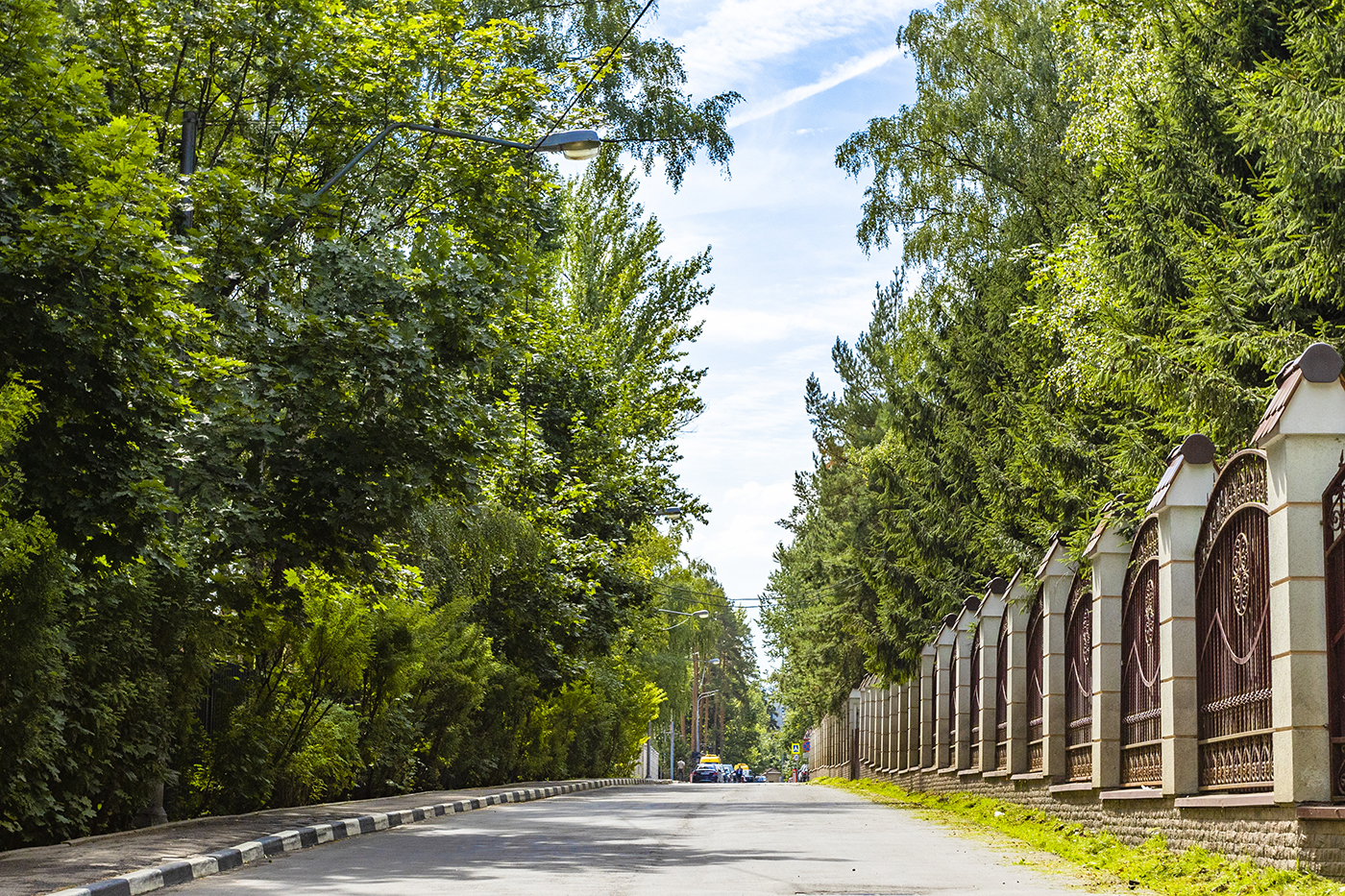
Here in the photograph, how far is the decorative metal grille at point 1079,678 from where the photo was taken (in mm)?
17375

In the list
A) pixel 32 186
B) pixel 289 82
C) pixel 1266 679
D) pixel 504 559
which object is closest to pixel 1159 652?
pixel 1266 679

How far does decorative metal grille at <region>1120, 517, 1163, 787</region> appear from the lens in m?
14.1

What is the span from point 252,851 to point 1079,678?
10391 mm

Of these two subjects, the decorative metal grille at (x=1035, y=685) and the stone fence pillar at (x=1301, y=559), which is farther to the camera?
the decorative metal grille at (x=1035, y=685)

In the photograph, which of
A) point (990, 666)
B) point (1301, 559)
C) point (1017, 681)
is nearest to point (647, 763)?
point (990, 666)

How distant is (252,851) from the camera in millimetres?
12469

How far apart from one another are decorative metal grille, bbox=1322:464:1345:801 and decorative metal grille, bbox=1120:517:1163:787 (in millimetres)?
3675

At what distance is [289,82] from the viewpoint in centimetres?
1759

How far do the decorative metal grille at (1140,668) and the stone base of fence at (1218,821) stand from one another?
326 mm

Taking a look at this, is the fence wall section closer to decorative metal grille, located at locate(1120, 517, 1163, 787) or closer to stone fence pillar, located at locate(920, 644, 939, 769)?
decorative metal grille, located at locate(1120, 517, 1163, 787)

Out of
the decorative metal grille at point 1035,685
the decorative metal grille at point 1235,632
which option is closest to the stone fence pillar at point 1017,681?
the decorative metal grille at point 1035,685

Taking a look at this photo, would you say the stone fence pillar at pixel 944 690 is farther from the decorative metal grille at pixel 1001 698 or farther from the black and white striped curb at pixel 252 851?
the black and white striped curb at pixel 252 851

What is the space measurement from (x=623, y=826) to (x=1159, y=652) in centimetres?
765

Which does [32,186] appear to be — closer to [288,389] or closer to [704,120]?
[288,389]
